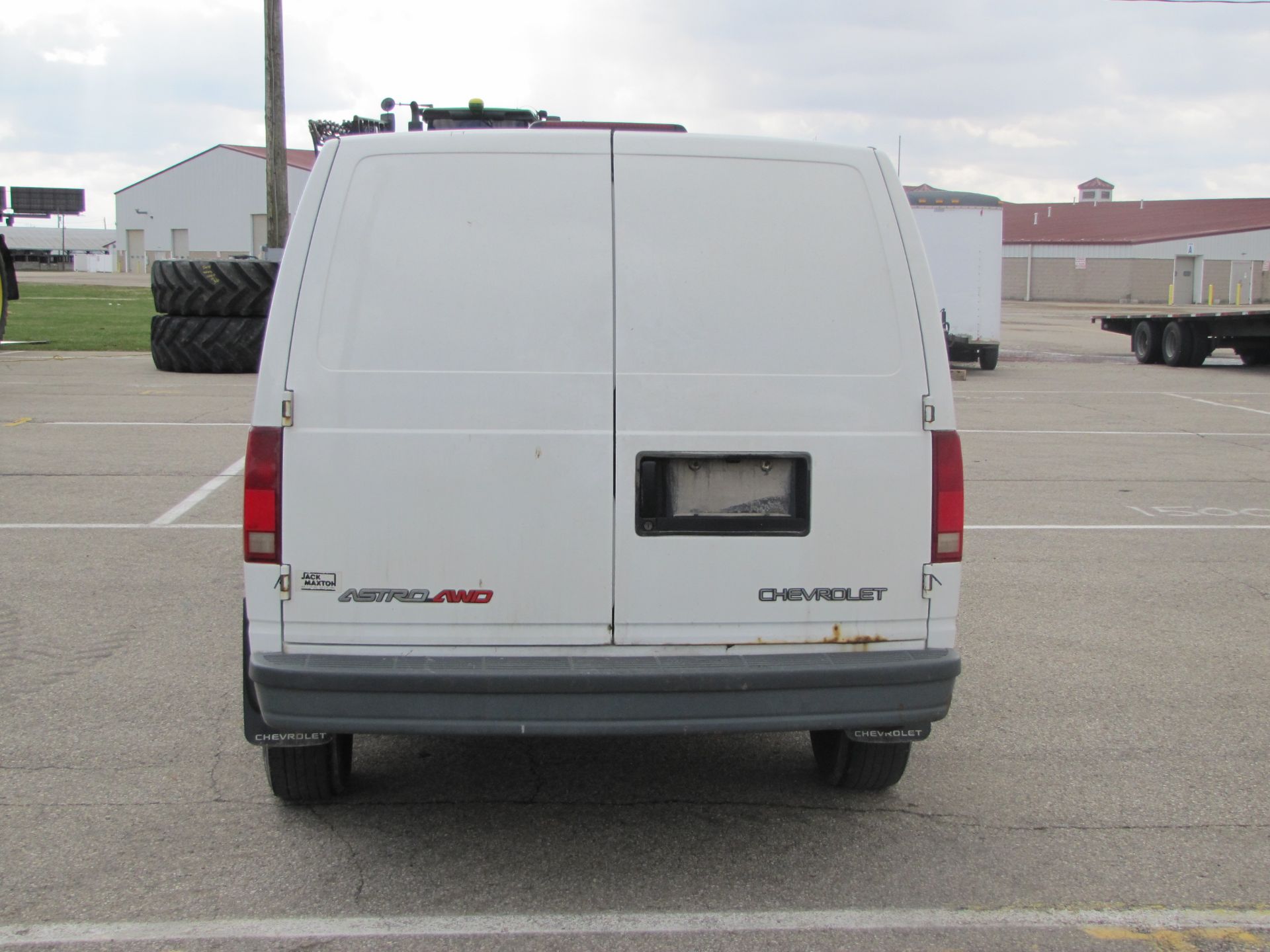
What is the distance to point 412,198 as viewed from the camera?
3.58 meters

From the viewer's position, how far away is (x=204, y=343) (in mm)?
18562

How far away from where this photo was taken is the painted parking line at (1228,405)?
1600 centimetres

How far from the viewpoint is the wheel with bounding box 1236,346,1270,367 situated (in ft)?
76.0

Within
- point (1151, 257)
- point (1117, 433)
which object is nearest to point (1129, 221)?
point (1151, 257)

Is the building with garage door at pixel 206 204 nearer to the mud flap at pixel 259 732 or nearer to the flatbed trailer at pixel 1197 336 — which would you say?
the flatbed trailer at pixel 1197 336

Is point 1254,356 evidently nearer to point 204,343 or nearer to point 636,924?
point 204,343

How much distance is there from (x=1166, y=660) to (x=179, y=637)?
4.50 m

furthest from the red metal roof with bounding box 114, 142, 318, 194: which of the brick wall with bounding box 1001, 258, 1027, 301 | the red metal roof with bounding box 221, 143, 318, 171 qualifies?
the brick wall with bounding box 1001, 258, 1027, 301

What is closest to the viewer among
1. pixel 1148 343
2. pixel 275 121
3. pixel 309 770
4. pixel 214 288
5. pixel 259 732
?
pixel 259 732

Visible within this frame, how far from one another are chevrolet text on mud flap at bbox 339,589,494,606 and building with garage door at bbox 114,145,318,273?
7415cm

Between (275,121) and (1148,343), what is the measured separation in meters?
16.0

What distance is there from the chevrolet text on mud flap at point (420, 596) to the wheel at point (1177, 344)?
21.9 m

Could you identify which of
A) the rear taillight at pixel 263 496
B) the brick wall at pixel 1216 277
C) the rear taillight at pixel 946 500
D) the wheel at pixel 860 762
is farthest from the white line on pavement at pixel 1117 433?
the brick wall at pixel 1216 277

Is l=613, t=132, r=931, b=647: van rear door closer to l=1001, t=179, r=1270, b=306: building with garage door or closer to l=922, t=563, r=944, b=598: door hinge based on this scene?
l=922, t=563, r=944, b=598: door hinge
